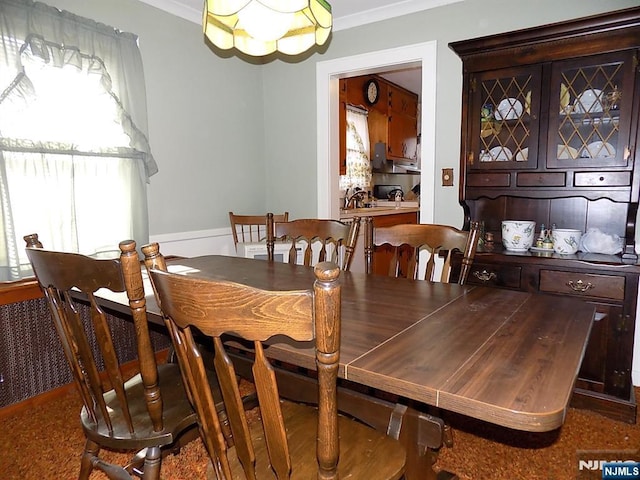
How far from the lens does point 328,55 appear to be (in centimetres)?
318

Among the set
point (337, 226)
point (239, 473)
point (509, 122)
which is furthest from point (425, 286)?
point (509, 122)

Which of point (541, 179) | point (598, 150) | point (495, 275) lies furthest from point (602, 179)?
point (495, 275)

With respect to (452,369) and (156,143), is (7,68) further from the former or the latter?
(452,369)

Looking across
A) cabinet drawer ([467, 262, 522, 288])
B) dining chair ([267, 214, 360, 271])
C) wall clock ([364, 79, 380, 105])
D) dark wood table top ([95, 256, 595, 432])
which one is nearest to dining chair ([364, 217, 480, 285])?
dining chair ([267, 214, 360, 271])

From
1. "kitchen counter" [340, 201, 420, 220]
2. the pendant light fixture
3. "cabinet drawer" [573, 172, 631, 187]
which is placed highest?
the pendant light fixture

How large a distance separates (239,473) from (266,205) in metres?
2.80

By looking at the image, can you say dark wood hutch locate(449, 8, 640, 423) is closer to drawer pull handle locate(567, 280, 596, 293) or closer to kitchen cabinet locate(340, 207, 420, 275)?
drawer pull handle locate(567, 280, 596, 293)

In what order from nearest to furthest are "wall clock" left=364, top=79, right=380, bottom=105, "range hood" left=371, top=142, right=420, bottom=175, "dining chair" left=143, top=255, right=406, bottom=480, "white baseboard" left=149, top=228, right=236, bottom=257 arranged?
1. "dining chair" left=143, top=255, right=406, bottom=480
2. "white baseboard" left=149, top=228, right=236, bottom=257
3. "wall clock" left=364, top=79, right=380, bottom=105
4. "range hood" left=371, top=142, right=420, bottom=175

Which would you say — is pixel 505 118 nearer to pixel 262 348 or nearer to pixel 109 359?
pixel 262 348

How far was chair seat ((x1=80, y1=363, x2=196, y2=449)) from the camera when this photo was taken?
3.64 feet

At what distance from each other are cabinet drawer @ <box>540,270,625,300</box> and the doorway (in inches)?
36.2

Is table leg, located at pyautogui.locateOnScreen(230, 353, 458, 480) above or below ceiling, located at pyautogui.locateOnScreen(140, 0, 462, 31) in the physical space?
below

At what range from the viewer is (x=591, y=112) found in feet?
6.99

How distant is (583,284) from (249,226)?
2.31 metres
